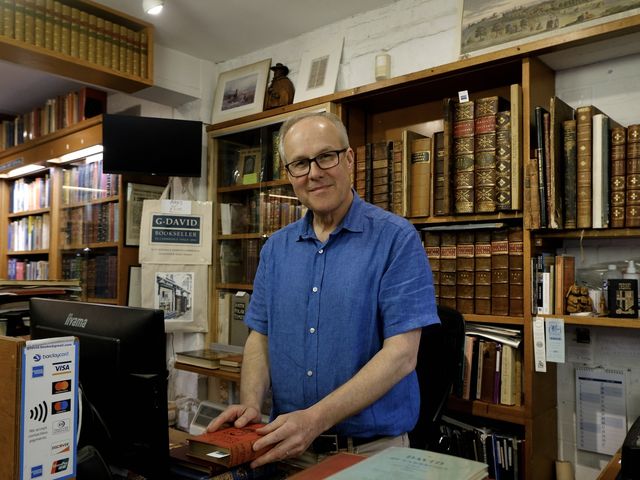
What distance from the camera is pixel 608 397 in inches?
90.7

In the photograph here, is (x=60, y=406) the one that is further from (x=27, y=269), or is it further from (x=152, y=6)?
(x=27, y=269)

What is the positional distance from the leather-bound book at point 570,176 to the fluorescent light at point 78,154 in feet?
10.1

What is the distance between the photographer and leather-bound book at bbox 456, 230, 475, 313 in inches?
96.0

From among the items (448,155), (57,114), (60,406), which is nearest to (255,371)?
(60,406)

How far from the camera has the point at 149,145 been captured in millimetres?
3537

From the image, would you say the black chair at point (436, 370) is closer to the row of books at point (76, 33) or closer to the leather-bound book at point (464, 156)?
the leather-bound book at point (464, 156)

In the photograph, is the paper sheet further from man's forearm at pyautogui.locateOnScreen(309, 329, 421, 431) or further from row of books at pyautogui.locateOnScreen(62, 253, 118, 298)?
row of books at pyautogui.locateOnScreen(62, 253, 118, 298)

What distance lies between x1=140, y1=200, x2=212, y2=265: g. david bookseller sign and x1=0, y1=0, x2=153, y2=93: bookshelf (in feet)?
2.51

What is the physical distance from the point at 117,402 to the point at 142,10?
2.59m

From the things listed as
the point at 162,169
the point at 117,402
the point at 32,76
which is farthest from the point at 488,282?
the point at 32,76

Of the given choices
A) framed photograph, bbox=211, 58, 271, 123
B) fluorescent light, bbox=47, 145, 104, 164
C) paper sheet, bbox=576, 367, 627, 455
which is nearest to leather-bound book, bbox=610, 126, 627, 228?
paper sheet, bbox=576, 367, 627, 455

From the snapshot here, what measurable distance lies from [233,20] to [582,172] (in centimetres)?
215

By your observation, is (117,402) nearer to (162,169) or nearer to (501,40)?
(501,40)

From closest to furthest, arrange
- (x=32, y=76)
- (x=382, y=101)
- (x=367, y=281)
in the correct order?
(x=367, y=281)
(x=382, y=101)
(x=32, y=76)
